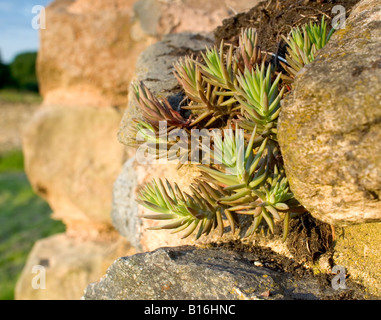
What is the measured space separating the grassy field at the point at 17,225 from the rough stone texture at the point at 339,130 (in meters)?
5.35

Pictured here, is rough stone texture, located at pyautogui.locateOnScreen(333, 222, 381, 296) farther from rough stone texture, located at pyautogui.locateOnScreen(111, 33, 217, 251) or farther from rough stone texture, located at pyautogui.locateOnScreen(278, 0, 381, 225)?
rough stone texture, located at pyautogui.locateOnScreen(111, 33, 217, 251)

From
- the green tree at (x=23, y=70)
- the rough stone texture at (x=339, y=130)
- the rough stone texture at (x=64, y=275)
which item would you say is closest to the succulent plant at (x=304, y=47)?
the rough stone texture at (x=339, y=130)

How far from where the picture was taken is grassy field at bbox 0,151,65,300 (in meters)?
6.62

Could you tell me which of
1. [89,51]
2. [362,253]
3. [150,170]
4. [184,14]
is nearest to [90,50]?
[89,51]

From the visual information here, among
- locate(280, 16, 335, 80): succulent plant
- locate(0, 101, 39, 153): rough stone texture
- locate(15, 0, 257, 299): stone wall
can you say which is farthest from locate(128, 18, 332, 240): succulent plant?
locate(0, 101, 39, 153): rough stone texture

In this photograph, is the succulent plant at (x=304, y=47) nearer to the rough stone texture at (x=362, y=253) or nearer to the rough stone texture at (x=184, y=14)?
the rough stone texture at (x=362, y=253)

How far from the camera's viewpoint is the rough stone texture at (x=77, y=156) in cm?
496

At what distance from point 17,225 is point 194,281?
7769 millimetres

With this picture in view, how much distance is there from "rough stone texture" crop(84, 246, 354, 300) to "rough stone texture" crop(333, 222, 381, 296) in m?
0.14

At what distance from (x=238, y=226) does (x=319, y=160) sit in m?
0.65

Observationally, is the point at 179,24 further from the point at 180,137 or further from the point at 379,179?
the point at 379,179

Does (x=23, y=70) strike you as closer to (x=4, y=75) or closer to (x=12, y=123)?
(x=4, y=75)

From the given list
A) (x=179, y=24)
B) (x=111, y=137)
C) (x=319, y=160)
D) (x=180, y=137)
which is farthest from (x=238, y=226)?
(x=111, y=137)

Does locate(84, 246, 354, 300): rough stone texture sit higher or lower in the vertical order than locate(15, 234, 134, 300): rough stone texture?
higher
